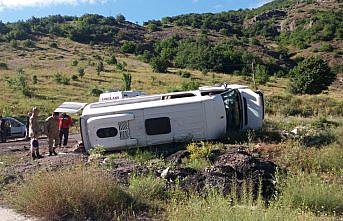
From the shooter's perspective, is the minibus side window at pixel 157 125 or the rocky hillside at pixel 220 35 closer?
the minibus side window at pixel 157 125

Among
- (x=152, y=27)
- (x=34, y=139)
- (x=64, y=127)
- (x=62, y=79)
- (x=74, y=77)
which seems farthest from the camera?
(x=152, y=27)

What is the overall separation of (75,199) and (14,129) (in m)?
17.7

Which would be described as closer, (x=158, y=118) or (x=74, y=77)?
(x=158, y=118)

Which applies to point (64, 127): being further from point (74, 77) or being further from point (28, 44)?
point (28, 44)

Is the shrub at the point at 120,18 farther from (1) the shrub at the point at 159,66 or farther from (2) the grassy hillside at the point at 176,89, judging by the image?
(1) the shrub at the point at 159,66

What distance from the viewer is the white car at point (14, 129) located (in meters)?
23.9

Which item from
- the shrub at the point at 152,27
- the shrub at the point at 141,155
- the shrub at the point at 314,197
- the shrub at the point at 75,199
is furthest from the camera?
the shrub at the point at 152,27

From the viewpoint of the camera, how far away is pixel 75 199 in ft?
25.2

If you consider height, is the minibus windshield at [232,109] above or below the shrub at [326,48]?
below

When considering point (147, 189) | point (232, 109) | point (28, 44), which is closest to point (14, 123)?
point (232, 109)

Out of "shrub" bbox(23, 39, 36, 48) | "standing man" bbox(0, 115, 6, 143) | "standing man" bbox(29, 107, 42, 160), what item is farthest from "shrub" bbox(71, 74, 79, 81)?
"standing man" bbox(29, 107, 42, 160)

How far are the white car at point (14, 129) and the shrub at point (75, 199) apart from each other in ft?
55.1

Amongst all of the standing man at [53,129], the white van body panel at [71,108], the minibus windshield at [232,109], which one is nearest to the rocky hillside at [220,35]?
the white van body panel at [71,108]

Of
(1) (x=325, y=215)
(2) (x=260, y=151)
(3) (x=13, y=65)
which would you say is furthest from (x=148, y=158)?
(3) (x=13, y=65)
